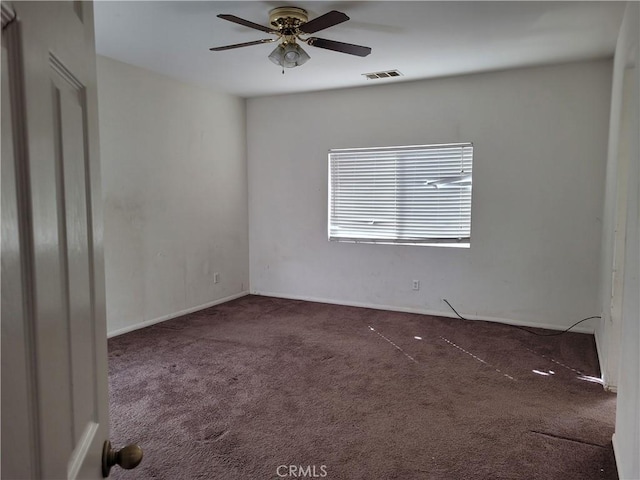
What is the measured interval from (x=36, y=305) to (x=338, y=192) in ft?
16.1

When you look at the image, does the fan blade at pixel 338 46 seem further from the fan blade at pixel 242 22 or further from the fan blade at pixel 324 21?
the fan blade at pixel 242 22

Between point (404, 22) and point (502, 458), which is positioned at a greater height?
point (404, 22)

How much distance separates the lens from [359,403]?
2.78m

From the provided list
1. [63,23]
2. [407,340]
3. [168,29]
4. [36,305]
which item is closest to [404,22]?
[168,29]

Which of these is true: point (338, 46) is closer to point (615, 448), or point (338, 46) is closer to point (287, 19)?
point (287, 19)

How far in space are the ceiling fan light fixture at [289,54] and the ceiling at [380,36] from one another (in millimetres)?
251

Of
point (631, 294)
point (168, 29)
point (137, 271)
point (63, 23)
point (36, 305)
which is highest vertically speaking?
point (168, 29)

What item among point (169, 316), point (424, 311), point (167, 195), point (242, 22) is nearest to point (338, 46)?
point (242, 22)

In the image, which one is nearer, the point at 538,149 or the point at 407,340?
the point at 407,340

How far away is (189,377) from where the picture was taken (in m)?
3.20

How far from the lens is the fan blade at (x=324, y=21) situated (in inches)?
101

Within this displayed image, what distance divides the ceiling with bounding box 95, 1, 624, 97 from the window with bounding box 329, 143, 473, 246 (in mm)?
856

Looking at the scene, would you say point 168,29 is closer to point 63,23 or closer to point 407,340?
point 63,23

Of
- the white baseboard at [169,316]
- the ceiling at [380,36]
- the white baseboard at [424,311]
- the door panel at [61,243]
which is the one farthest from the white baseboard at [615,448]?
the white baseboard at [169,316]
